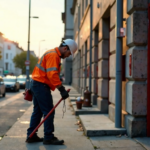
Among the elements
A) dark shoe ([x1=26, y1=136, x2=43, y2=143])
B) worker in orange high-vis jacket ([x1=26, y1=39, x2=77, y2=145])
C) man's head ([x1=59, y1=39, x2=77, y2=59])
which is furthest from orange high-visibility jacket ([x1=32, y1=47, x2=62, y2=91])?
dark shoe ([x1=26, y1=136, x2=43, y2=143])

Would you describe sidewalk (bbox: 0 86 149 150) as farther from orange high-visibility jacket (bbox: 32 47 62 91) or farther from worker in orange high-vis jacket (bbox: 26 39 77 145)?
orange high-visibility jacket (bbox: 32 47 62 91)

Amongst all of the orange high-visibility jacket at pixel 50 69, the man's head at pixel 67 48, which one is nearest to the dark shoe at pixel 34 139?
the orange high-visibility jacket at pixel 50 69

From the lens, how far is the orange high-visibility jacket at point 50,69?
14.2 ft

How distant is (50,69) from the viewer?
4.37 m

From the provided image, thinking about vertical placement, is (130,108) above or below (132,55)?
below

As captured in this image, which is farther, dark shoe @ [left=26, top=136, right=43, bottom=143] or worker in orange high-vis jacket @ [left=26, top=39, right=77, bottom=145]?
dark shoe @ [left=26, top=136, right=43, bottom=143]

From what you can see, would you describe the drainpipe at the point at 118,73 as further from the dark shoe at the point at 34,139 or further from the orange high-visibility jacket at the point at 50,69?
the dark shoe at the point at 34,139

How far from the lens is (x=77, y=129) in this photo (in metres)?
5.99

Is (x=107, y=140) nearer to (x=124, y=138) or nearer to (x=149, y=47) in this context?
(x=124, y=138)

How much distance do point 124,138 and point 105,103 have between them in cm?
321

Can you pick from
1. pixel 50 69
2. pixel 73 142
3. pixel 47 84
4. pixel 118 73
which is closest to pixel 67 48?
pixel 50 69

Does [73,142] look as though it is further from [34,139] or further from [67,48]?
[67,48]

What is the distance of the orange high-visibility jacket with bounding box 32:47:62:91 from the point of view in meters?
4.34

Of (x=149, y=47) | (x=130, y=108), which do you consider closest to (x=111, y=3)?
(x=149, y=47)
